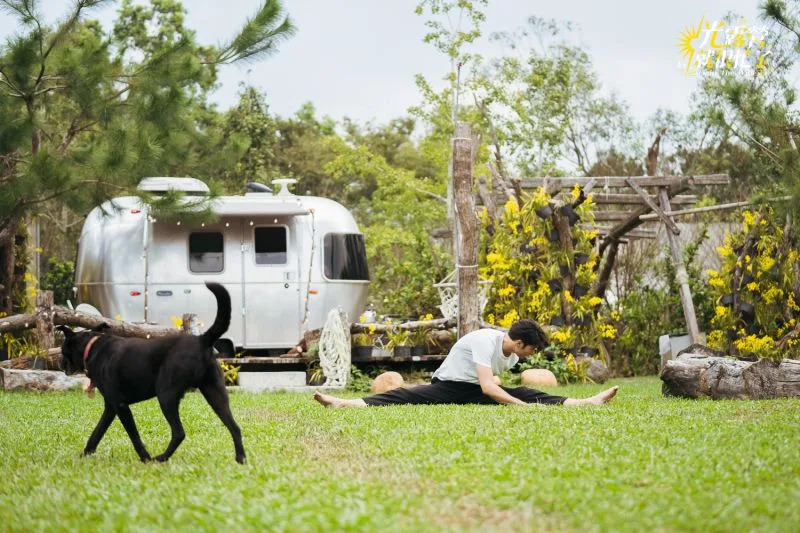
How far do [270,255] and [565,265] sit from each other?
168 inches

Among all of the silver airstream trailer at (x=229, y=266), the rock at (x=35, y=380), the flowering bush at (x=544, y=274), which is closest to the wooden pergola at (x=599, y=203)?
the flowering bush at (x=544, y=274)

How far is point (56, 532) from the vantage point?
4711 millimetres

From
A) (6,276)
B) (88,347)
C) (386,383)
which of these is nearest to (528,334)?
(88,347)

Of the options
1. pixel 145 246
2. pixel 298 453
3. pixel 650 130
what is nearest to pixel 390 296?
pixel 145 246

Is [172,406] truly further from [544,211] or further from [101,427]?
[544,211]

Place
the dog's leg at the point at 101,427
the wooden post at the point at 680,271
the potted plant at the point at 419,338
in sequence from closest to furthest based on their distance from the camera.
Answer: the dog's leg at the point at 101,427 → the potted plant at the point at 419,338 → the wooden post at the point at 680,271

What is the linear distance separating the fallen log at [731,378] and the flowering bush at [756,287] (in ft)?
15.2

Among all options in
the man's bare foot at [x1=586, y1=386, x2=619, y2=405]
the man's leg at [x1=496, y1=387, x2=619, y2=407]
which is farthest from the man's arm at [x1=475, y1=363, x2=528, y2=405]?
the man's bare foot at [x1=586, y1=386, x2=619, y2=405]

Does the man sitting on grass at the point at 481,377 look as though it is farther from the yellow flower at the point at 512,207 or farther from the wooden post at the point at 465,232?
the yellow flower at the point at 512,207

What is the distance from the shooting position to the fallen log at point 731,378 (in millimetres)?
10195

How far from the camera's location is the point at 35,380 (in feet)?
44.8

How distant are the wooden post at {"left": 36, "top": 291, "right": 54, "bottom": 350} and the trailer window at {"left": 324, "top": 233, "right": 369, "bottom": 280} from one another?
398 centimetres

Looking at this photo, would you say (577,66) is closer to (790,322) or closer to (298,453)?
(790,322)

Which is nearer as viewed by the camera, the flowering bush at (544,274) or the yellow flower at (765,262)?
the yellow flower at (765,262)
